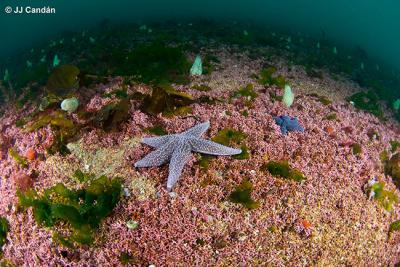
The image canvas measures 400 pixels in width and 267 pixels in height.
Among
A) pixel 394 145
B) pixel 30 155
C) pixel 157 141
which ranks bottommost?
pixel 30 155

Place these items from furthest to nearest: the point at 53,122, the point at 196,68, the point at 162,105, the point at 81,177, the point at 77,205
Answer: the point at 196,68 → the point at 162,105 → the point at 53,122 → the point at 81,177 → the point at 77,205

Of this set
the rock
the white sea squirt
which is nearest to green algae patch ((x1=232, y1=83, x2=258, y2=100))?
the white sea squirt

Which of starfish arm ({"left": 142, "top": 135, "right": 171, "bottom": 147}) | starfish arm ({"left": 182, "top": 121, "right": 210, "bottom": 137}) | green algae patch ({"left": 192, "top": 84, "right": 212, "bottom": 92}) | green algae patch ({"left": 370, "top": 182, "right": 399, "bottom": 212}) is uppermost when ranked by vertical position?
green algae patch ({"left": 192, "top": 84, "right": 212, "bottom": 92})

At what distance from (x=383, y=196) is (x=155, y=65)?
7.07m

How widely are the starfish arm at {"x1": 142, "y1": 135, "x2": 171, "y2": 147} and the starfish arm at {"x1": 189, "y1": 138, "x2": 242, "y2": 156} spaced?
1.48ft

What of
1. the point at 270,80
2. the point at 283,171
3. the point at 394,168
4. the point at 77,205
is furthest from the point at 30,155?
the point at 394,168

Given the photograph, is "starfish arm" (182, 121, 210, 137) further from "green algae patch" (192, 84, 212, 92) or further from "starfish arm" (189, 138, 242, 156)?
"green algae patch" (192, 84, 212, 92)

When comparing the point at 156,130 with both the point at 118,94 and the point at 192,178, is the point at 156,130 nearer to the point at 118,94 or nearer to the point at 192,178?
the point at 192,178

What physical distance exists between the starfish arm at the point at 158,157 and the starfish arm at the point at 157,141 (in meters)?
0.17

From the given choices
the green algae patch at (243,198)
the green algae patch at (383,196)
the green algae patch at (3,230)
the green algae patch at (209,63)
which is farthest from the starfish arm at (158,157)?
the green algae patch at (209,63)

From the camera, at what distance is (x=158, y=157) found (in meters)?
5.57

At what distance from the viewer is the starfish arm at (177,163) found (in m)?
5.36

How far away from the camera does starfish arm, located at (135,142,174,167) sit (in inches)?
219

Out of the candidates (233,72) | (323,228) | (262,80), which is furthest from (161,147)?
(233,72)
